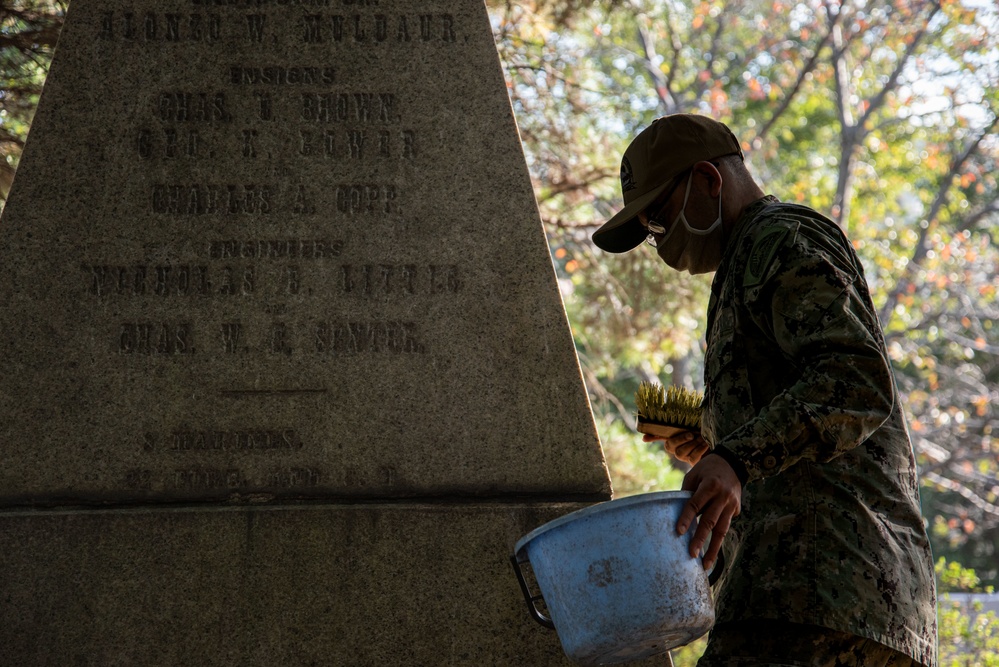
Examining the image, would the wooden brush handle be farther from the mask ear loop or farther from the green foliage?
the green foliage

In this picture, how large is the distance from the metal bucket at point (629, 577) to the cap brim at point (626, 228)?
0.71m

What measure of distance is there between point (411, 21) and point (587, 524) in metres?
1.87

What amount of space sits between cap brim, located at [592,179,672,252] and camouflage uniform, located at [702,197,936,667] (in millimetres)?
258

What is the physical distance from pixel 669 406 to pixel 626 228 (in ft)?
1.72

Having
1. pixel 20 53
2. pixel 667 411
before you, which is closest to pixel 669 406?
pixel 667 411

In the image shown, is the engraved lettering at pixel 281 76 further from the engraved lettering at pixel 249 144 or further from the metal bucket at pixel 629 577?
the metal bucket at pixel 629 577

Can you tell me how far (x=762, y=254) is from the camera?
212 cm

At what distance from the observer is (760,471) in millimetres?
1908

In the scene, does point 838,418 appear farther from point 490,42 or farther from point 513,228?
point 490,42

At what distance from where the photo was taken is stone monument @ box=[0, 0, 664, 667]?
2762 millimetres

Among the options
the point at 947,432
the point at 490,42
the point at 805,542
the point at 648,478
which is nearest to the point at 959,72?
the point at 947,432

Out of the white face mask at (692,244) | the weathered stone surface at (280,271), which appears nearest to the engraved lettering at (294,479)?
the weathered stone surface at (280,271)

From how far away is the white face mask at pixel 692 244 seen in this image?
2.37 meters

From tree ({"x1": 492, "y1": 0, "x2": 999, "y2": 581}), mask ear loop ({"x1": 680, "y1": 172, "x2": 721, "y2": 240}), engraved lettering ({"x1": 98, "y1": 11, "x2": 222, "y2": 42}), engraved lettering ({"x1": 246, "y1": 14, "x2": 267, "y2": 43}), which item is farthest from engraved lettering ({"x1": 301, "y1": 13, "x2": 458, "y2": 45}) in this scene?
tree ({"x1": 492, "y1": 0, "x2": 999, "y2": 581})
